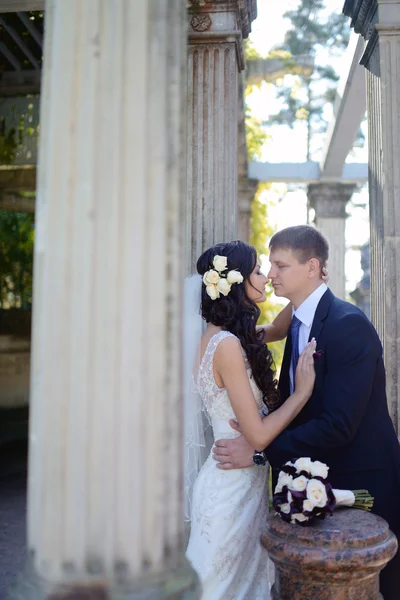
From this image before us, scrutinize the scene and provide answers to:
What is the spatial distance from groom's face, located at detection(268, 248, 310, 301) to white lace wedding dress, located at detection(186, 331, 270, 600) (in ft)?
1.37

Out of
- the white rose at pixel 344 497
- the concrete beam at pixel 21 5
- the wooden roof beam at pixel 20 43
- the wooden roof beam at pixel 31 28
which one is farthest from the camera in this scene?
the wooden roof beam at pixel 20 43

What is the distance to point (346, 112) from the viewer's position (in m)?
8.98

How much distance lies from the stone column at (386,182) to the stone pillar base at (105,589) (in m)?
2.60

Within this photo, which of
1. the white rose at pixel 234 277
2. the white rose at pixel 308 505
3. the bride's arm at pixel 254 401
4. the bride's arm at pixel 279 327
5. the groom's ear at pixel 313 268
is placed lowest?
the white rose at pixel 308 505

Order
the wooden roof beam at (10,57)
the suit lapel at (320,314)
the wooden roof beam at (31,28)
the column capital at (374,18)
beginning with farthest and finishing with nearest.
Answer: the wooden roof beam at (10,57), the wooden roof beam at (31,28), the column capital at (374,18), the suit lapel at (320,314)

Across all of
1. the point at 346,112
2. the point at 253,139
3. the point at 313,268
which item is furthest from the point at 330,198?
the point at 313,268

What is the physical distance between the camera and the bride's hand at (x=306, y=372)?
9.57ft

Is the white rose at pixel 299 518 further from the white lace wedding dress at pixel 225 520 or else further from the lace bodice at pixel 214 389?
the lace bodice at pixel 214 389

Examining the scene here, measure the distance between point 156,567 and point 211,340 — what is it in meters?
1.76

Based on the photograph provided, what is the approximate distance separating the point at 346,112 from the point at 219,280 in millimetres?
Answer: 6621

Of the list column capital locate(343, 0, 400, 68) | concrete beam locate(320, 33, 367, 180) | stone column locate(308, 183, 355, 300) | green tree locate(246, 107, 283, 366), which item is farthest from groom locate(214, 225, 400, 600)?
green tree locate(246, 107, 283, 366)

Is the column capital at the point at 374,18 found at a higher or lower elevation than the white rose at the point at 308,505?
higher

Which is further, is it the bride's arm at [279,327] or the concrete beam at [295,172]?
the concrete beam at [295,172]

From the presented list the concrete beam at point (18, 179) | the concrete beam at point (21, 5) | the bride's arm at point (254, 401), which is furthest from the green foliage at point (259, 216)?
the bride's arm at point (254, 401)
